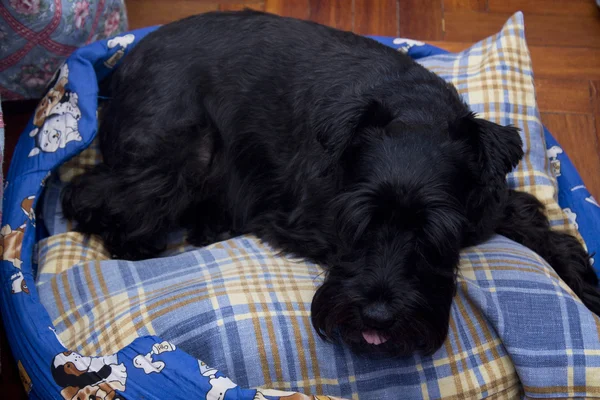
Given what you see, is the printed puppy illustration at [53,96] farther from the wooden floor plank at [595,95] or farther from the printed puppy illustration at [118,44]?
the wooden floor plank at [595,95]

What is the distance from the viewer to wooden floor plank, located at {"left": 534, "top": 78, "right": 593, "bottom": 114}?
3436 millimetres

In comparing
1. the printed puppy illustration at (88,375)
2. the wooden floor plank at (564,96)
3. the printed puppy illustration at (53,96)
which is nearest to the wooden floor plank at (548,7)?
the wooden floor plank at (564,96)

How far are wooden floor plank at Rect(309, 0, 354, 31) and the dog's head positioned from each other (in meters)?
1.90

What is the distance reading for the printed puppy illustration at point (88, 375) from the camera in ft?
6.38

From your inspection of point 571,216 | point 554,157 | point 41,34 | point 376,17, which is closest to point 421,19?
point 376,17

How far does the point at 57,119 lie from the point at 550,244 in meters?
1.86

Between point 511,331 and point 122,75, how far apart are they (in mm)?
1621

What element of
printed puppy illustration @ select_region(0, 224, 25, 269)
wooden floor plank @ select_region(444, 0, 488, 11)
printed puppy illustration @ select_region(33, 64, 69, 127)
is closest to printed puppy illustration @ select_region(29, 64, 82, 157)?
printed puppy illustration @ select_region(33, 64, 69, 127)

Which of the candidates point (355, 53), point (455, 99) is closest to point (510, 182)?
point (455, 99)

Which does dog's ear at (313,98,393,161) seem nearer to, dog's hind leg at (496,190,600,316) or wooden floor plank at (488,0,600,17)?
dog's hind leg at (496,190,600,316)

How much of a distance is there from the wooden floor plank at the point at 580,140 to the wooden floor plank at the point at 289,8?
1.32m

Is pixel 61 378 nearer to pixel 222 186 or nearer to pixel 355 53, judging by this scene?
pixel 222 186

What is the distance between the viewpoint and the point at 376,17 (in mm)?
3809

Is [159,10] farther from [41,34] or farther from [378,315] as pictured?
[378,315]
